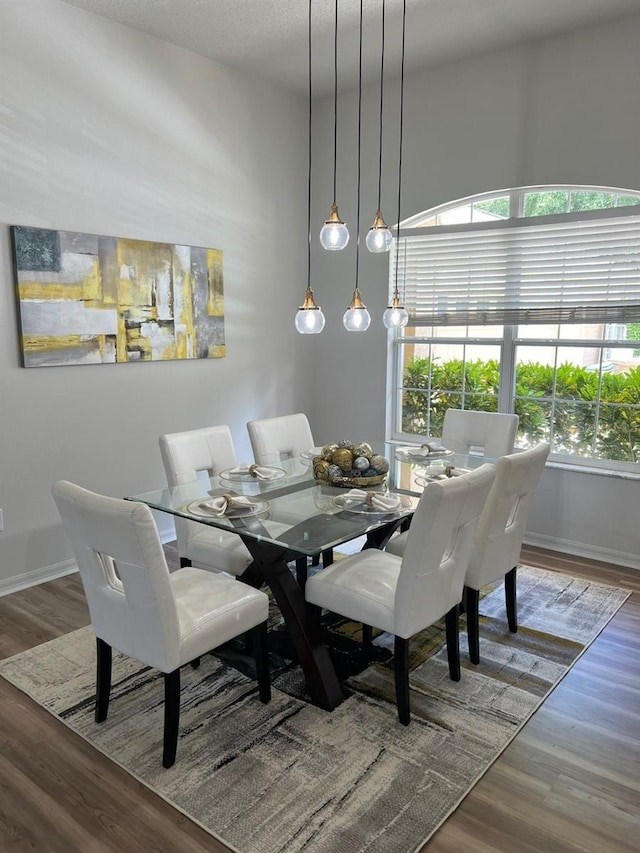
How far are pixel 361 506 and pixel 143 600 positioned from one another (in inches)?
39.3

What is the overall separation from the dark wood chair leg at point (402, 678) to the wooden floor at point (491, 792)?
351mm

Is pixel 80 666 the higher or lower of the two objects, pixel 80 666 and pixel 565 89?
the lower

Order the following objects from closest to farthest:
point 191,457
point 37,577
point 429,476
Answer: point 429,476, point 191,457, point 37,577

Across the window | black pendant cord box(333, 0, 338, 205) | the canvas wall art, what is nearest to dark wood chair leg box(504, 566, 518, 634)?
the window

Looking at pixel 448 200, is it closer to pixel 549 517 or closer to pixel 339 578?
pixel 549 517

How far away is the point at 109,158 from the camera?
3.76m

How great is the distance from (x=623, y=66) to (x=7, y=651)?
452 centimetres

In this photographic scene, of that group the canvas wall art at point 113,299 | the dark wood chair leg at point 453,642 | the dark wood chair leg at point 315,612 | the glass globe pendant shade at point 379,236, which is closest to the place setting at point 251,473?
the dark wood chair leg at point 315,612

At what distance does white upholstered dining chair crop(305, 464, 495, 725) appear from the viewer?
7.24 feet

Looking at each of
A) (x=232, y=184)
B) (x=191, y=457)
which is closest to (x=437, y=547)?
(x=191, y=457)

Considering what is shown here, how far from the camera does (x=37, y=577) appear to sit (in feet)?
12.1

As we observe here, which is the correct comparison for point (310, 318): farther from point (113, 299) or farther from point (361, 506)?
point (113, 299)

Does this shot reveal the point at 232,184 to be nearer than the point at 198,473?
No

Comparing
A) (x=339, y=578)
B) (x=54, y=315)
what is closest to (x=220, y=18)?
(x=54, y=315)
